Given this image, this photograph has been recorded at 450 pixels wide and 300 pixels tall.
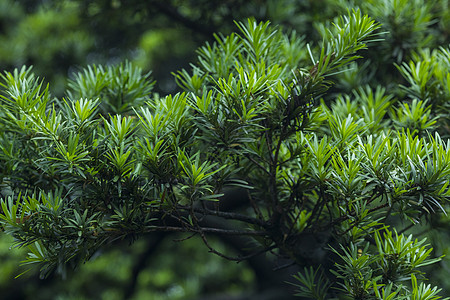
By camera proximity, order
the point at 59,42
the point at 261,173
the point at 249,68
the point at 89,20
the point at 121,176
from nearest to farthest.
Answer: the point at 121,176
the point at 249,68
the point at 261,173
the point at 89,20
the point at 59,42

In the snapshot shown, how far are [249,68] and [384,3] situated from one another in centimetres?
61

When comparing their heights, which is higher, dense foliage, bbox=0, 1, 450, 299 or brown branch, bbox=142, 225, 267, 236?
dense foliage, bbox=0, 1, 450, 299

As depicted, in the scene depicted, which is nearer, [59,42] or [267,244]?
[267,244]

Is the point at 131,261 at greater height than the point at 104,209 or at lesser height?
lesser

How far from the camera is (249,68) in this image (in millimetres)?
850

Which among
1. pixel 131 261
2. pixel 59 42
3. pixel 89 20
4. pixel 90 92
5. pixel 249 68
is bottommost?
pixel 131 261

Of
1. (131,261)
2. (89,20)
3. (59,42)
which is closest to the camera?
(89,20)

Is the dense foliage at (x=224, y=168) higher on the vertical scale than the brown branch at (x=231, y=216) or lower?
higher

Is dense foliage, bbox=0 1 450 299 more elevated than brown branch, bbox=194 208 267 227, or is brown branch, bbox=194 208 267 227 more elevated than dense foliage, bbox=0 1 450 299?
dense foliage, bbox=0 1 450 299

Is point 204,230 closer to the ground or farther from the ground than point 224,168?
closer to the ground

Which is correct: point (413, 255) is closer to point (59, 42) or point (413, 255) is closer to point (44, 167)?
point (44, 167)

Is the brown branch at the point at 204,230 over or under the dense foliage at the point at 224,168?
under

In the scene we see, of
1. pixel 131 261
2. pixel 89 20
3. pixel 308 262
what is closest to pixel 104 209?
pixel 308 262

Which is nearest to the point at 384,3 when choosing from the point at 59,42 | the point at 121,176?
the point at 121,176
